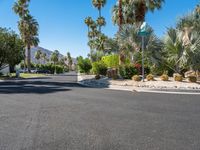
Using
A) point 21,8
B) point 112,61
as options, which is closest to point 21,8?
point 21,8

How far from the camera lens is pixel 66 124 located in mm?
8328

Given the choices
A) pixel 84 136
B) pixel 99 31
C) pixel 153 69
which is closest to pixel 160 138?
pixel 84 136

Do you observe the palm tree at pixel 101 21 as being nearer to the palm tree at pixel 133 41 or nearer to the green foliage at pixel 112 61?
the green foliage at pixel 112 61

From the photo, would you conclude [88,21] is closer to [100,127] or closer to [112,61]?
[112,61]

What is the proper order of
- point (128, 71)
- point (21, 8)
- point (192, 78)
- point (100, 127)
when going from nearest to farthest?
1. point (100, 127)
2. point (192, 78)
3. point (128, 71)
4. point (21, 8)

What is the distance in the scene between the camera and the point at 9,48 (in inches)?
1757

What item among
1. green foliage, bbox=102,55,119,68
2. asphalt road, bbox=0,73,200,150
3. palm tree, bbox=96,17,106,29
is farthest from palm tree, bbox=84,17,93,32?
asphalt road, bbox=0,73,200,150

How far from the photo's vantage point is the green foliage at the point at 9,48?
44188 millimetres

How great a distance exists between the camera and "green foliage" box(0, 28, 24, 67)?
44.2 metres

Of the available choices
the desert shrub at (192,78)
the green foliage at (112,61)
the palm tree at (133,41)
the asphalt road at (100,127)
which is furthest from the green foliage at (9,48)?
the asphalt road at (100,127)

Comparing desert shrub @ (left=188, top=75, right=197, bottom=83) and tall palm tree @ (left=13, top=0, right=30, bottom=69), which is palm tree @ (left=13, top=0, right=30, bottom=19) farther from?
desert shrub @ (left=188, top=75, right=197, bottom=83)

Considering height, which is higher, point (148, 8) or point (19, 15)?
point (19, 15)

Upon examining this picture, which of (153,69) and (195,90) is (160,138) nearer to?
(195,90)

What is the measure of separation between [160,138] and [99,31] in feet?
230
